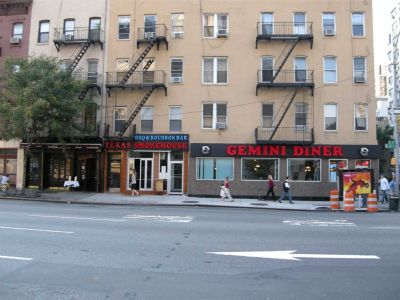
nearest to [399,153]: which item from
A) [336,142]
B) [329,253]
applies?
[336,142]

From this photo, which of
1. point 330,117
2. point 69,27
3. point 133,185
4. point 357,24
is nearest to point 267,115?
point 330,117

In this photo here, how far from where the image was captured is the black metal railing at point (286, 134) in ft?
93.3

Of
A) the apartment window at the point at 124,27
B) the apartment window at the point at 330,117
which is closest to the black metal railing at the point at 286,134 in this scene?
the apartment window at the point at 330,117

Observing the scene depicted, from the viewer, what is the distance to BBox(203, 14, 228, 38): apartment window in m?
29.8

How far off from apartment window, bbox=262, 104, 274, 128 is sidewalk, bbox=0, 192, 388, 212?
515cm

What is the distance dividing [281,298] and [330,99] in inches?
961

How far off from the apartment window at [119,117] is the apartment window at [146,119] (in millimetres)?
1193

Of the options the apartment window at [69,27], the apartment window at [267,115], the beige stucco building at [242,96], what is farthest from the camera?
the apartment window at [69,27]

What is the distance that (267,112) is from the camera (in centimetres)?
2917

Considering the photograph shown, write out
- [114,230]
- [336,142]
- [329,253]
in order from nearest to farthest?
[329,253]
[114,230]
[336,142]

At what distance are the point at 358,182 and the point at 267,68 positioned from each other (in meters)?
9.93

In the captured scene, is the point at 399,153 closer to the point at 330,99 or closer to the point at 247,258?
the point at 330,99

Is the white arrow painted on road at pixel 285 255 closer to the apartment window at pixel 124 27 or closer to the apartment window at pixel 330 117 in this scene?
the apartment window at pixel 330 117

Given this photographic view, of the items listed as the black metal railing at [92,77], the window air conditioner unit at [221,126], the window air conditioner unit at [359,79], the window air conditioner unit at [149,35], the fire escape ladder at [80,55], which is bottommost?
the window air conditioner unit at [221,126]
